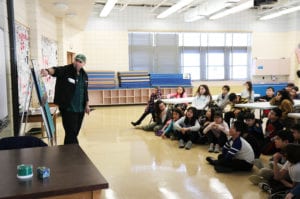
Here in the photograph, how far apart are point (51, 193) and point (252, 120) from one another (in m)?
3.92

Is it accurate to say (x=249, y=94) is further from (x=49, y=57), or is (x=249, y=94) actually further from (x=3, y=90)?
(x=3, y=90)

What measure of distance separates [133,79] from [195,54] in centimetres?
299

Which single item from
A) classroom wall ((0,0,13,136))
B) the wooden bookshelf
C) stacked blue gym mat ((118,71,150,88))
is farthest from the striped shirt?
stacked blue gym mat ((118,71,150,88))

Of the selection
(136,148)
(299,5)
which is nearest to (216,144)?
(136,148)

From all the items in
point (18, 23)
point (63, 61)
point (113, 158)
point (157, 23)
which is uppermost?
point (157, 23)

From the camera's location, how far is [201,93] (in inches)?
254

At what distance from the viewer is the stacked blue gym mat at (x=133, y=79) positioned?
37.4ft

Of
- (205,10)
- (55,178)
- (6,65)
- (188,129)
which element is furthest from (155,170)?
(205,10)

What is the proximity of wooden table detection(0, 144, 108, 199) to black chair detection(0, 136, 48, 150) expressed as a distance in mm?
337

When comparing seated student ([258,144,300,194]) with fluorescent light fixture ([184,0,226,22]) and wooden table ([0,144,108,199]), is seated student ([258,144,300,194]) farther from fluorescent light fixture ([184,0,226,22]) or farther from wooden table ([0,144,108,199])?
fluorescent light fixture ([184,0,226,22])

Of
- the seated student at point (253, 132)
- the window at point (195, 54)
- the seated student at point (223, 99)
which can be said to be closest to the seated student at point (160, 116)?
A: the seated student at point (223, 99)

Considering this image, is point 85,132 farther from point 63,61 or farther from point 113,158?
point 63,61

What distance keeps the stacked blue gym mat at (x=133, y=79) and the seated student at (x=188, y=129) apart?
20.0 feet

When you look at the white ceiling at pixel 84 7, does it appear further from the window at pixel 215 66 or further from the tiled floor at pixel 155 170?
the tiled floor at pixel 155 170
